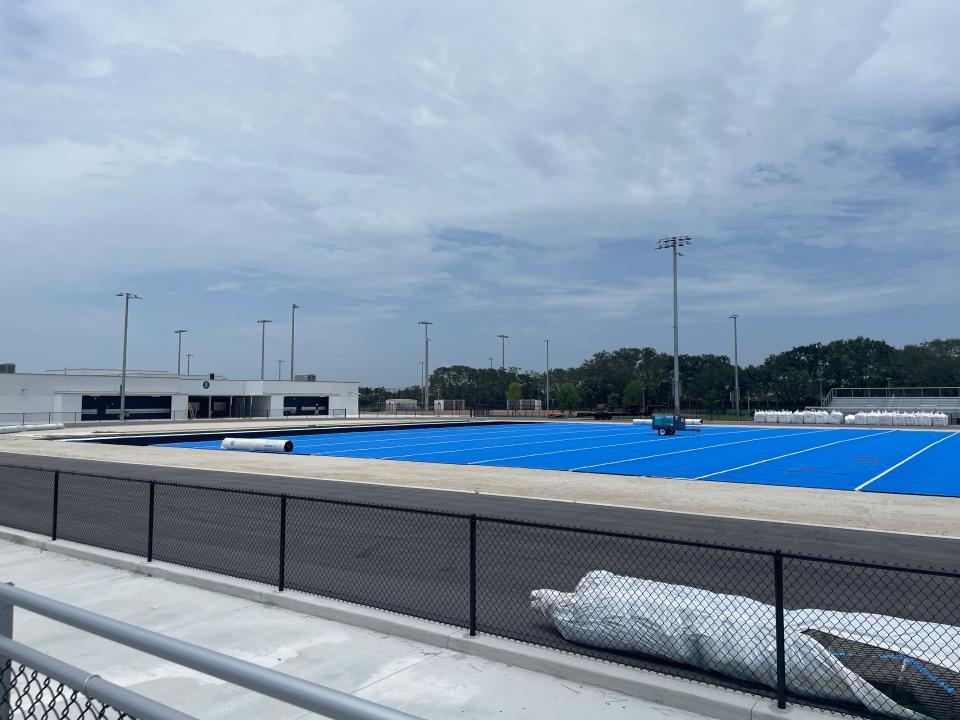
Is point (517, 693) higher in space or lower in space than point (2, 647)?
lower

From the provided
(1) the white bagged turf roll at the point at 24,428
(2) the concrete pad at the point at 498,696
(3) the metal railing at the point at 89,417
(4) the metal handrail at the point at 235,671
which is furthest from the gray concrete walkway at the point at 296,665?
(3) the metal railing at the point at 89,417

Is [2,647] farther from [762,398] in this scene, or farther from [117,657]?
[762,398]

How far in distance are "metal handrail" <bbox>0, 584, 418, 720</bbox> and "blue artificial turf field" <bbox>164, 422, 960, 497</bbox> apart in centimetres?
2180

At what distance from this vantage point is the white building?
63812mm

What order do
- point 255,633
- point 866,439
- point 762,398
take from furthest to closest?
1. point 762,398
2. point 866,439
3. point 255,633

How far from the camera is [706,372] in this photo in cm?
13525

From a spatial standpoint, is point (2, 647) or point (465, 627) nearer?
point (2, 647)

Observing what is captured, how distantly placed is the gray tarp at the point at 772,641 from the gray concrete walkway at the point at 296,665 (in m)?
0.75

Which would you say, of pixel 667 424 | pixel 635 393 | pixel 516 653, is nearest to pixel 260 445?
pixel 667 424

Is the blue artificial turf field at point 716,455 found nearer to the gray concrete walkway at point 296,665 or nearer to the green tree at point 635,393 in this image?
the gray concrete walkway at point 296,665

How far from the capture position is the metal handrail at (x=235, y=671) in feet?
7.13

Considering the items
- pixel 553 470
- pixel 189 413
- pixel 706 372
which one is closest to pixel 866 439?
pixel 553 470

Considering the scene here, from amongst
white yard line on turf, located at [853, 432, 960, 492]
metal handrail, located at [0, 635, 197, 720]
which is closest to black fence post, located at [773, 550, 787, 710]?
metal handrail, located at [0, 635, 197, 720]

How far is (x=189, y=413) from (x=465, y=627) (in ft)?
250
